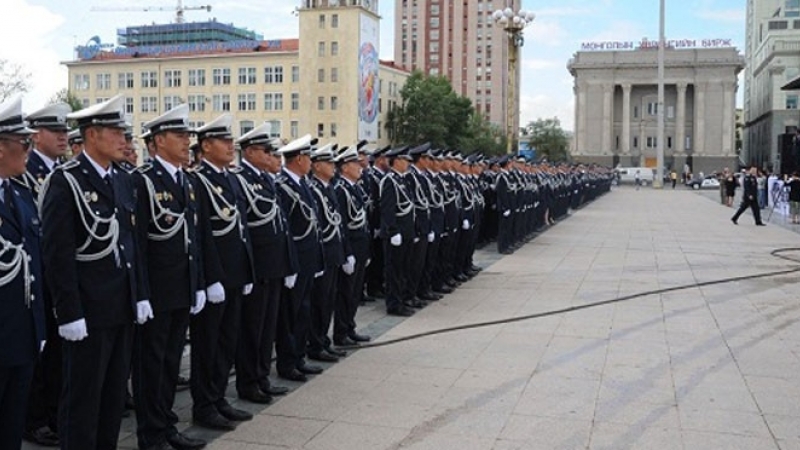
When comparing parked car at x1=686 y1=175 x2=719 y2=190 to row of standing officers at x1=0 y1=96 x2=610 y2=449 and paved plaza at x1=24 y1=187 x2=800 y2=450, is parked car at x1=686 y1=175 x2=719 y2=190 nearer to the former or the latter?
paved plaza at x1=24 y1=187 x2=800 y2=450

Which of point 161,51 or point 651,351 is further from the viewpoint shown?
point 161,51

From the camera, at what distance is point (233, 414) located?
5738 millimetres

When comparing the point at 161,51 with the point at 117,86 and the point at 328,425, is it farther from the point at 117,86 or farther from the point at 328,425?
the point at 328,425

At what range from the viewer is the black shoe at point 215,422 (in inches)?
219

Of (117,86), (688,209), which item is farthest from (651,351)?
(117,86)

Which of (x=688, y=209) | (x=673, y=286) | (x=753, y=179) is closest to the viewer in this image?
(x=673, y=286)

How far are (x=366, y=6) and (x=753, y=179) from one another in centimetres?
6309

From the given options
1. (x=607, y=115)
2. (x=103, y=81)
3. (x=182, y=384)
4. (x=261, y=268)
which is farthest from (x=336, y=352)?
(x=607, y=115)

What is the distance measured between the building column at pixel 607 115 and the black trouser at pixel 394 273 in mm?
93125

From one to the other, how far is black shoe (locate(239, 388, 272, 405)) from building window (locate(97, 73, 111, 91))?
9288cm

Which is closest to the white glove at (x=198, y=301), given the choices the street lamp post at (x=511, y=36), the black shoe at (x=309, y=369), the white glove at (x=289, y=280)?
the white glove at (x=289, y=280)

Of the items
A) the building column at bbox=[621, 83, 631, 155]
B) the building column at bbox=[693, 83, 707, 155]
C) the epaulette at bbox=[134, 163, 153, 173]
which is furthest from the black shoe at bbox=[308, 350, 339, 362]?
the building column at bbox=[693, 83, 707, 155]

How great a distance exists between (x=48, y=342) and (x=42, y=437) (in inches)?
23.7

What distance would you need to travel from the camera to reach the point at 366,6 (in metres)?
83.4
